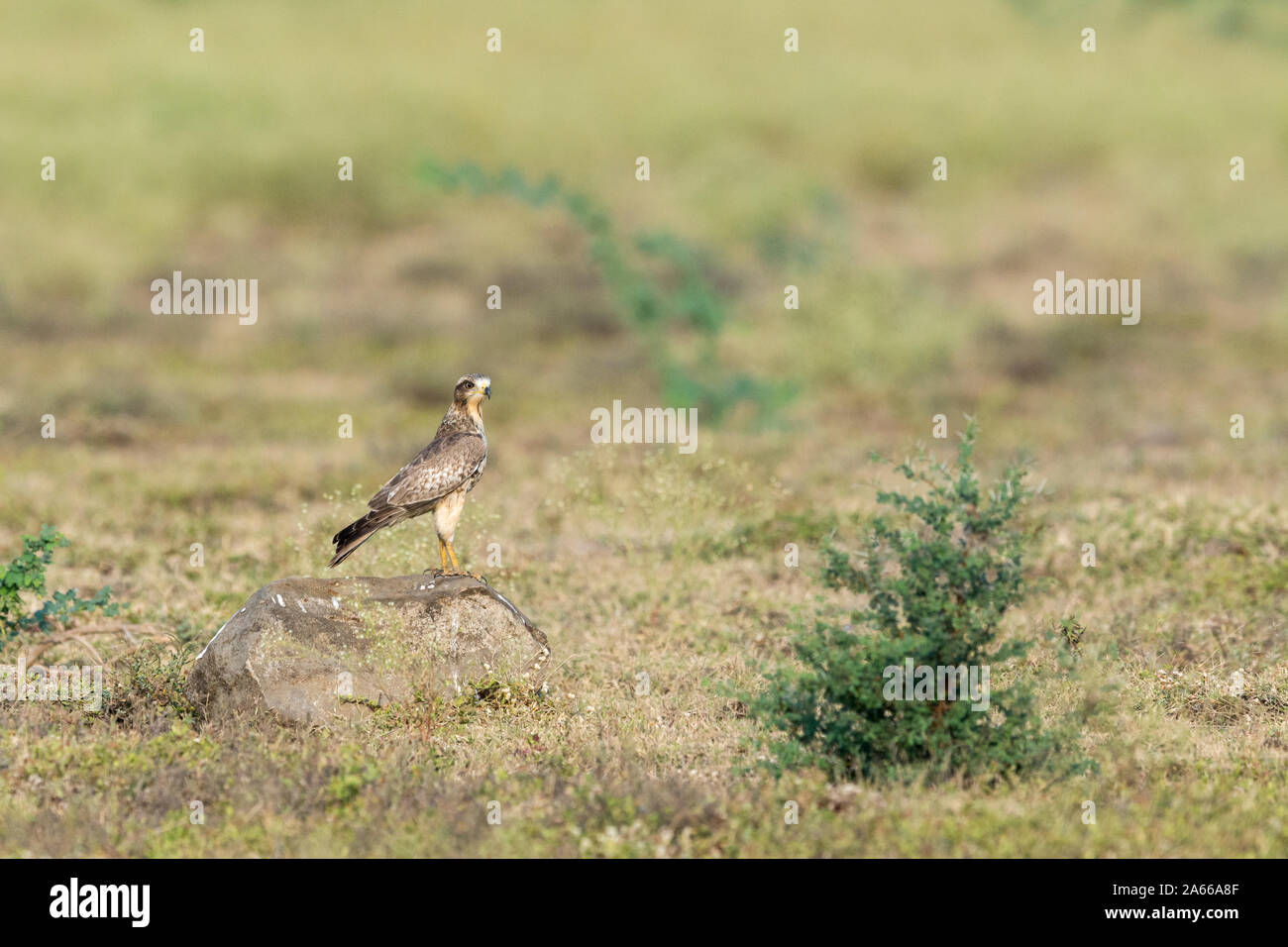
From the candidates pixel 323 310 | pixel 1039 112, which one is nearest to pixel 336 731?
pixel 323 310

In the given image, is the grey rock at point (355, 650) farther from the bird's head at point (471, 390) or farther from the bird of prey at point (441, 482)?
the bird's head at point (471, 390)

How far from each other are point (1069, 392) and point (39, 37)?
36815mm

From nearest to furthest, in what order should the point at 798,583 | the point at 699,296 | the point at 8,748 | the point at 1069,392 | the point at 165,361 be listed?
the point at 8,748, the point at 798,583, the point at 699,296, the point at 1069,392, the point at 165,361

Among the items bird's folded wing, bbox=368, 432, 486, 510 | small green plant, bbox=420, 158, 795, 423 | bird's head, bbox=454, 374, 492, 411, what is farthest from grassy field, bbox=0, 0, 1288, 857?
bird's head, bbox=454, 374, 492, 411

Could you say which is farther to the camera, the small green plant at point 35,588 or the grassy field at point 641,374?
the small green plant at point 35,588

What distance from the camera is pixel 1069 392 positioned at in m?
22.8

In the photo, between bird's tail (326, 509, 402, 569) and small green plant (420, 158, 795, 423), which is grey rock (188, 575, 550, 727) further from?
small green plant (420, 158, 795, 423)

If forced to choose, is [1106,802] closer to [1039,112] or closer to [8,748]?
[8,748]

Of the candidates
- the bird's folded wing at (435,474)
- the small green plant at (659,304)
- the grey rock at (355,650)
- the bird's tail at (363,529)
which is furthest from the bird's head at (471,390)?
the small green plant at (659,304)

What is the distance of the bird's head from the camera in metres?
8.80

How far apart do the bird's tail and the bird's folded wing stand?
5cm

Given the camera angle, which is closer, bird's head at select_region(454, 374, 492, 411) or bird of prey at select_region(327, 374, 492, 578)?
bird of prey at select_region(327, 374, 492, 578)

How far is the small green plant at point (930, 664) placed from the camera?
23.4 ft

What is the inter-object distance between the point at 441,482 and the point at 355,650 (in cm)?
116
